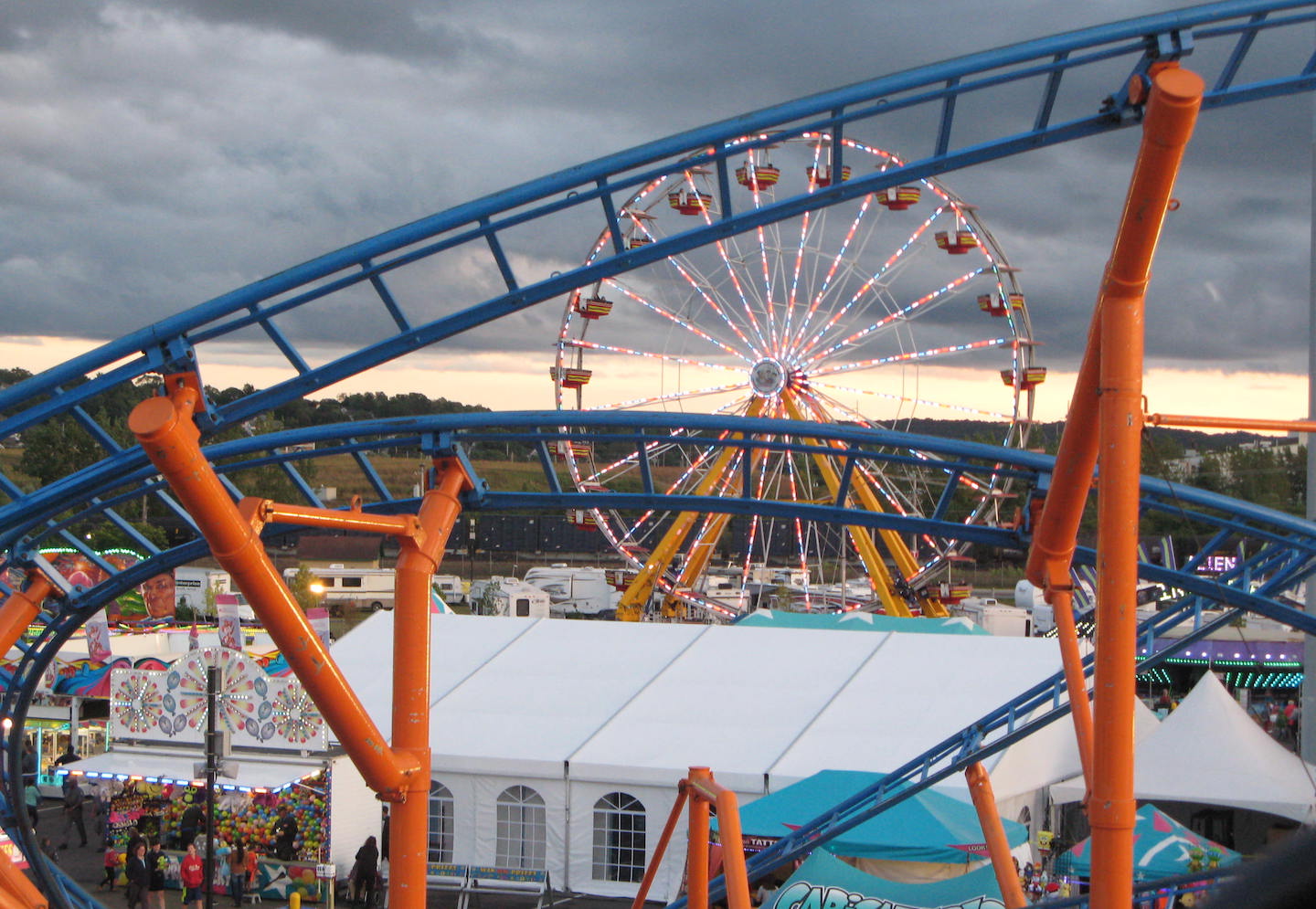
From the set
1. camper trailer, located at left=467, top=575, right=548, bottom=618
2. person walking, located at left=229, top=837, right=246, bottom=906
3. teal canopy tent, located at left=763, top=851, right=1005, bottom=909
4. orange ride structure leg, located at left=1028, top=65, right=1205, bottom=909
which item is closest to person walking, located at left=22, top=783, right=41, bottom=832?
person walking, located at left=229, top=837, right=246, bottom=906

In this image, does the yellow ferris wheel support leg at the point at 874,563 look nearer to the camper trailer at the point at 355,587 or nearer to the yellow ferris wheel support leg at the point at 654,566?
the yellow ferris wheel support leg at the point at 654,566

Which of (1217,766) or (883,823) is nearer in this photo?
(883,823)

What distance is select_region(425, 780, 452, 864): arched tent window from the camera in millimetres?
17547

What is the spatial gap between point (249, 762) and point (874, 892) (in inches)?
366

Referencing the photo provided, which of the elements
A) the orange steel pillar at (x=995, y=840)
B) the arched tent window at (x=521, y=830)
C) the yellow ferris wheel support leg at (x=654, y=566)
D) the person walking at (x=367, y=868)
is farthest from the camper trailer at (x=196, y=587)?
the orange steel pillar at (x=995, y=840)

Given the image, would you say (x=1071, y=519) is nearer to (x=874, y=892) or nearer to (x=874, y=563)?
(x=874, y=892)

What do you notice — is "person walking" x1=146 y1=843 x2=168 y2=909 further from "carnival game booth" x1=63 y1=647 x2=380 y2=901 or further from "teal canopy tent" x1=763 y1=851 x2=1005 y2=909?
"teal canopy tent" x1=763 y1=851 x2=1005 y2=909

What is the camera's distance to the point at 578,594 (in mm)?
52812

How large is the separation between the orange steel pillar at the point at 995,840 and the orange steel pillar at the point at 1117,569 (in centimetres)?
635

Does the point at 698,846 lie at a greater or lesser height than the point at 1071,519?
lesser

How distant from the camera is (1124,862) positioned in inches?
194

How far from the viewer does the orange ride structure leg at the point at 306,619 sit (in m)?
6.46

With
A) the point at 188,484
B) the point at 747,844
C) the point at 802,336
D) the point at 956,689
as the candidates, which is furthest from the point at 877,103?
the point at 802,336

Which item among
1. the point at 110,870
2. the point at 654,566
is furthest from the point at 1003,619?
the point at 110,870
